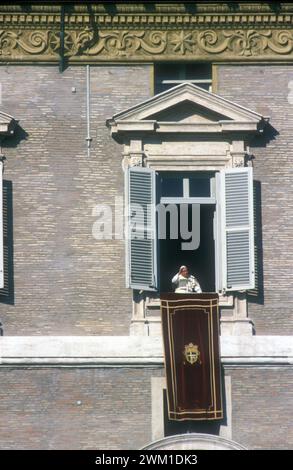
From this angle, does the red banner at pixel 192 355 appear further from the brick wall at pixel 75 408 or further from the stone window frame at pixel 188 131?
the stone window frame at pixel 188 131

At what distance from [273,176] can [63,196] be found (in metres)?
3.91

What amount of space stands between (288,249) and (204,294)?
6.10ft

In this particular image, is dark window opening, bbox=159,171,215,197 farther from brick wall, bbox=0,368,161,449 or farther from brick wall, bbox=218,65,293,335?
brick wall, bbox=0,368,161,449

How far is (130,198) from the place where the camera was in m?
53.3

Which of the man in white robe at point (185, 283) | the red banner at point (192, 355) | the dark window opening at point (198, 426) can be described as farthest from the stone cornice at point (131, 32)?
the dark window opening at point (198, 426)

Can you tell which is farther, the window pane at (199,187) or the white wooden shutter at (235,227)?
the window pane at (199,187)

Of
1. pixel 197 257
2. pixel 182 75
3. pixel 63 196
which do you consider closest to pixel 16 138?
pixel 63 196

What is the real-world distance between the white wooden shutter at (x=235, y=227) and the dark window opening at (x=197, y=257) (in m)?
0.50

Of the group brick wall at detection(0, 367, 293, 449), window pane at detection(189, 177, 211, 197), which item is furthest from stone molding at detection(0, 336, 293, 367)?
window pane at detection(189, 177, 211, 197)

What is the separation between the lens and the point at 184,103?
53.7m

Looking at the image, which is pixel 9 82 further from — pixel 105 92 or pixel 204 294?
pixel 204 294

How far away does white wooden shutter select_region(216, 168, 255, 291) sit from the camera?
53156 mm

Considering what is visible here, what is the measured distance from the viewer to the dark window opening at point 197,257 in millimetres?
53812
